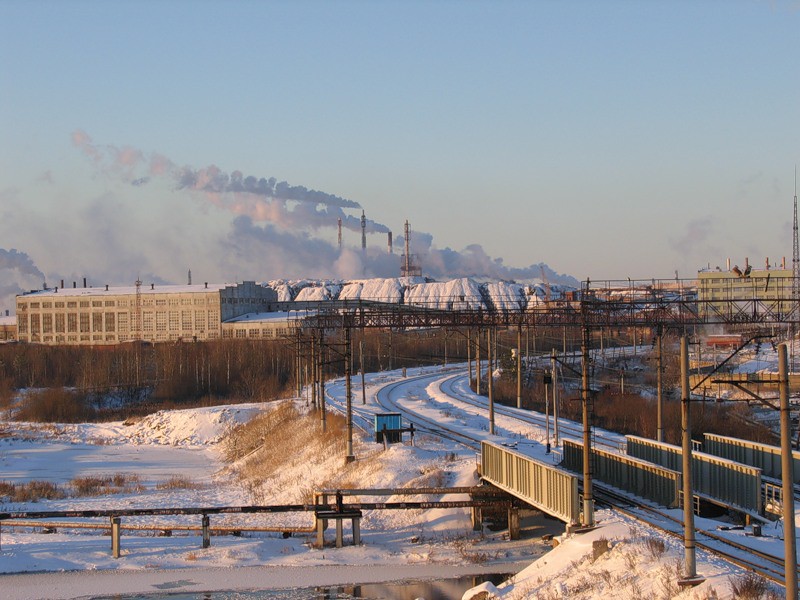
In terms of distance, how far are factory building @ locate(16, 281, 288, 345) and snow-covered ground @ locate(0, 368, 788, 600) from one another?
74.1 m

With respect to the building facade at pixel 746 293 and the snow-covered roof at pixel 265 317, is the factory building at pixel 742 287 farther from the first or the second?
the snow-covered roof at pixel 265 317

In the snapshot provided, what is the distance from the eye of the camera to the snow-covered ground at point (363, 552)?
18406mm

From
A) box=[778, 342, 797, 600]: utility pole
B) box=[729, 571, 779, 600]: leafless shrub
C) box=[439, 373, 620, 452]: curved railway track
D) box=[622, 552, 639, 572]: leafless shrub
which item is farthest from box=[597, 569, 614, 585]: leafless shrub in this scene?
box=[439, 373, 620, 452]: curved railway track

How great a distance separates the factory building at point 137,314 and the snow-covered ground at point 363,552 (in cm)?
7407

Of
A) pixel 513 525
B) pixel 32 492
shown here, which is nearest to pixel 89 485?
pixel 32 492

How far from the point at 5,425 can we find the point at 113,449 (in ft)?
56.1

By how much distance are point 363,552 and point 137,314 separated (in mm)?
100937

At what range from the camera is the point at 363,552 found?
25375mm

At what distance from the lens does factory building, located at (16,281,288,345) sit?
11881cm

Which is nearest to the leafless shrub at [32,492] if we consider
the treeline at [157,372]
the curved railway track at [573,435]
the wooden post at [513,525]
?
the curved railway track at [573,435]

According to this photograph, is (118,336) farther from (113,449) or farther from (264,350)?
(113,449)

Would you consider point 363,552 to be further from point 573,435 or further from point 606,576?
point 573,435

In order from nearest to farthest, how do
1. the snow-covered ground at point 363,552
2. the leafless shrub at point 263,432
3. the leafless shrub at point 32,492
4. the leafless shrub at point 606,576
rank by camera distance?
the leafless shrub at point 606,576 < the snow-covered ground at point 363,552 < the leafless shrub at point 32,492 < the leafless shrub at point 263,432

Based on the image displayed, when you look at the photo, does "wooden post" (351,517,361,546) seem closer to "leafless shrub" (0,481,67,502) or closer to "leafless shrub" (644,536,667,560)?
"leafless shrub" (644,536,667,560)
